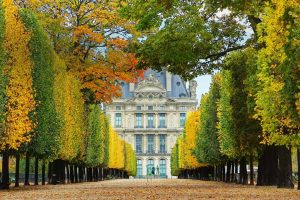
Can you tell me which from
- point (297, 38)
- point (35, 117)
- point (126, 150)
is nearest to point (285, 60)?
point (297, 38)

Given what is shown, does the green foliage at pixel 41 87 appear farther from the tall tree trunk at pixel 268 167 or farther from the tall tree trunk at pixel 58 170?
the tall tree trunk at pixel 268 167

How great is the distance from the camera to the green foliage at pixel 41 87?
3447cm

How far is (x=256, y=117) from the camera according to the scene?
96.7ft

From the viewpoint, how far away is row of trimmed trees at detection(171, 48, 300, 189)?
26672 millimetres

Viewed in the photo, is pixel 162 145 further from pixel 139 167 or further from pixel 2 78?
pixel 2 78

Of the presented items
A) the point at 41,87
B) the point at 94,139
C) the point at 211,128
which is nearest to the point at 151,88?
the point at 94,139

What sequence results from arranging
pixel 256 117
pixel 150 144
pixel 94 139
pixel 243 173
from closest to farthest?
pixel 256 117 → pixel 243 173 → pixel 94 139 → pixel 150 144

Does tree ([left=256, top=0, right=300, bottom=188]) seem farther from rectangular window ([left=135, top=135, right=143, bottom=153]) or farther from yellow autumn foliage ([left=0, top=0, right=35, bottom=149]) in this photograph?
rectangular window ([left=135, top=135, right=143, bottom=153])

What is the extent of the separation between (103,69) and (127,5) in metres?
11.3

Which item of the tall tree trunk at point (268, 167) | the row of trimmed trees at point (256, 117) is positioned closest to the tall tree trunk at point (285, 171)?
the row of trimmed trees at point (256, 117)

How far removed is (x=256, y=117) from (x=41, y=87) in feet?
40.8

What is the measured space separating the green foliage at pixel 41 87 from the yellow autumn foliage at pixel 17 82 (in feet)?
2.78

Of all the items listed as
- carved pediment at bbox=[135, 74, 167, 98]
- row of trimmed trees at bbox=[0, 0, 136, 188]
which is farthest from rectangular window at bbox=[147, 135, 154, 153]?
row of trimmed trees at bbox=[0, 0, 136, 188]

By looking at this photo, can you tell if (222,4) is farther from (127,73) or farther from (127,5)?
(127,73)
